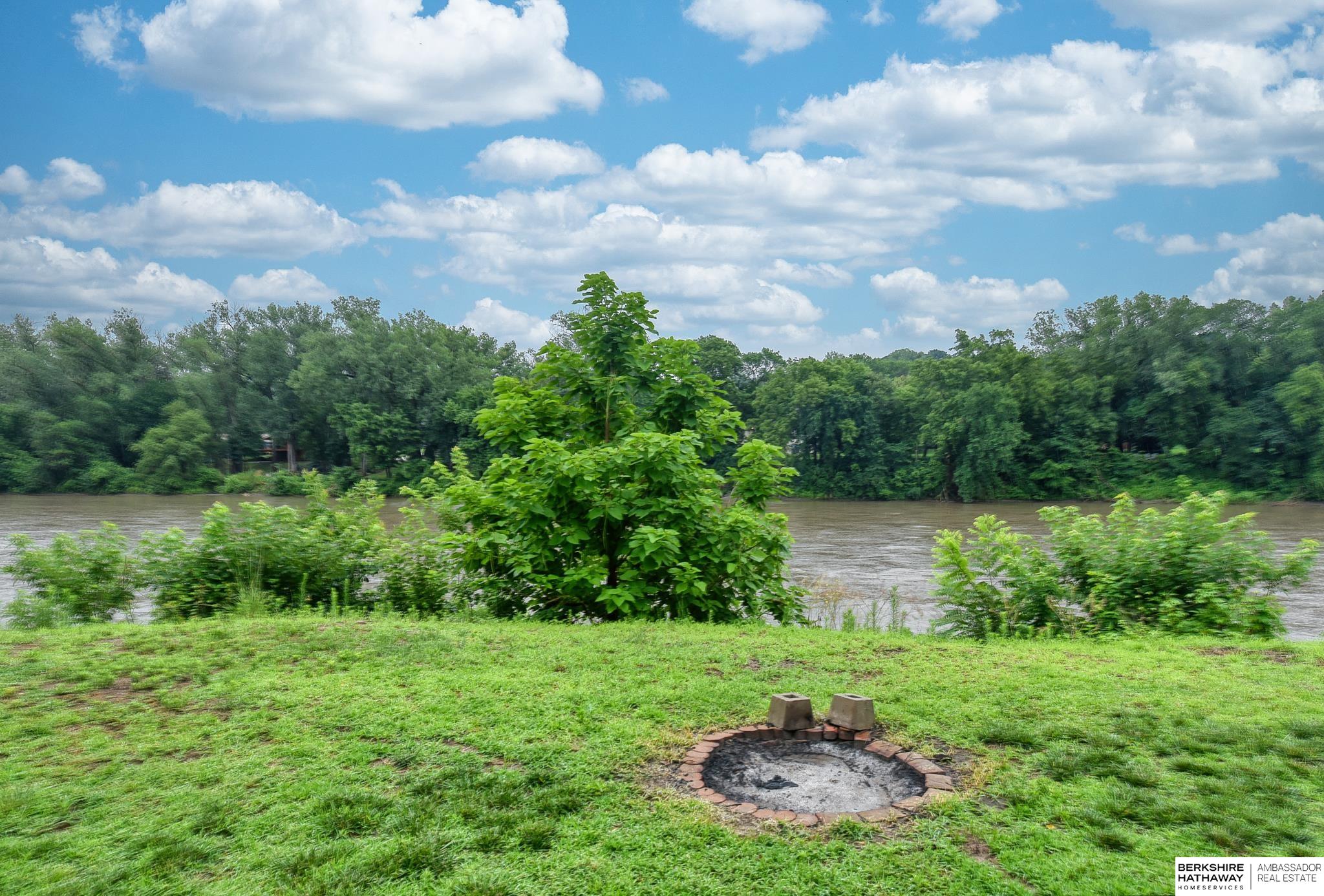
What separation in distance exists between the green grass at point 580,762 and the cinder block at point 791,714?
0.37m

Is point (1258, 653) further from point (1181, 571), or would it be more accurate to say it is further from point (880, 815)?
point (880, 815)

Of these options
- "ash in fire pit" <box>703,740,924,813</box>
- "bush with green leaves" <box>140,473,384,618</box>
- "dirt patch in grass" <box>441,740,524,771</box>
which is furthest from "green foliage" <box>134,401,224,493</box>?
"ash in fire pit" <box>703,740,924,813</box>

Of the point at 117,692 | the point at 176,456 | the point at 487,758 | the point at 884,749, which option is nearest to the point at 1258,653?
the point at 884,749

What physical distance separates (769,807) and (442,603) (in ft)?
20.7

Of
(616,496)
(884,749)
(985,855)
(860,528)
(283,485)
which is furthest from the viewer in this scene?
(283,485)

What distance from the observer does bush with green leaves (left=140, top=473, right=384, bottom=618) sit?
8.90m

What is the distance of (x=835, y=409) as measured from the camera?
4762 centimetres

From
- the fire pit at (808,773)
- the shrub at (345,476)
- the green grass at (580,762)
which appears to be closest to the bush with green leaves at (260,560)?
the green grass at (580,762)

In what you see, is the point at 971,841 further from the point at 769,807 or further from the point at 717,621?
the point at 717,621

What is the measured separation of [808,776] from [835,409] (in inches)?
1740

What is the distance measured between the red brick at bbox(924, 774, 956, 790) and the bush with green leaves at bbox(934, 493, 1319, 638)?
4251 millimetres

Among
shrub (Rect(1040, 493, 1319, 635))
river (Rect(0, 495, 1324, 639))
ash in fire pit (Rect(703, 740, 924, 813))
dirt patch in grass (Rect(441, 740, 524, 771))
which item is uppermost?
shrub (Rect(1040, 493, 1319, 635))

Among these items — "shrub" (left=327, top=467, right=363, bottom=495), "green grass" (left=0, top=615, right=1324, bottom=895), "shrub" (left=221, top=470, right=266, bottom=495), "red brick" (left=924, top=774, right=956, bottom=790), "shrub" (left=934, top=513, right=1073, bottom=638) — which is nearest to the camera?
"green grass" (left=0, top=615, right=1324, bottom=895)

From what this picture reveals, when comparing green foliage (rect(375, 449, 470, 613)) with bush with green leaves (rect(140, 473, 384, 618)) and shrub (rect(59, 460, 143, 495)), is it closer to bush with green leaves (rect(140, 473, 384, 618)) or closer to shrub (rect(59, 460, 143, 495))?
bush with green leaves (rect(140, 473, 384, 618))
